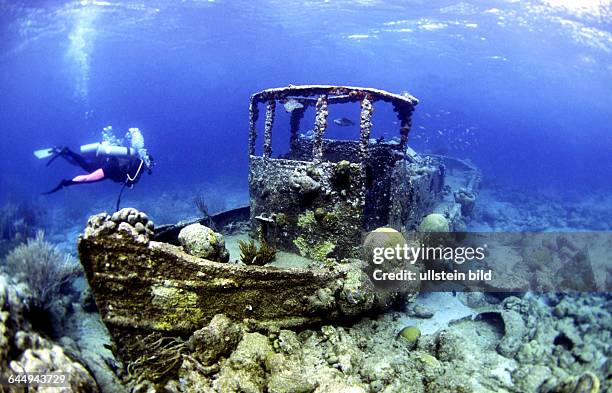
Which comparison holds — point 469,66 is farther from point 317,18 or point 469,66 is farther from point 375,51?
point 317,18

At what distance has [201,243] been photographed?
5.21 m

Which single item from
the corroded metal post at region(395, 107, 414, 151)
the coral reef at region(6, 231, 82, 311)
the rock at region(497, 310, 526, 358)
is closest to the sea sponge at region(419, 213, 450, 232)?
the corroded metal post at region(395, 107, 414, 151)

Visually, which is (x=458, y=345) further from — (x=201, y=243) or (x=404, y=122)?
(x=404, y=122)

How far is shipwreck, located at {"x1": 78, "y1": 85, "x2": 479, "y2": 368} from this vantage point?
4547mm

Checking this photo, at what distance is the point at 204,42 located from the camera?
149 ft

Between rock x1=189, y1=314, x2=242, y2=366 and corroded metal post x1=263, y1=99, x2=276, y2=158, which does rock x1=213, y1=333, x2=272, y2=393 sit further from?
corroded metal post x1=263, y1=99, x2=276, y2=158

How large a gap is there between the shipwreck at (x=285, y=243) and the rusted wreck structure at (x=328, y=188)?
0.08 ft

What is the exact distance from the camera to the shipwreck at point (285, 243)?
4.55m

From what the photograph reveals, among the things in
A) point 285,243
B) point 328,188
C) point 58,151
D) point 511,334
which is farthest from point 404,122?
point 58,151

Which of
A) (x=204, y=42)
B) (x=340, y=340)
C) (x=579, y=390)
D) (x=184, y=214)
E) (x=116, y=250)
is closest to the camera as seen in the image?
(x=579, y=390)

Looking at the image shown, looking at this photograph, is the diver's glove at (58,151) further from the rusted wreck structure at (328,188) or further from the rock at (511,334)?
the rock at (511,334)

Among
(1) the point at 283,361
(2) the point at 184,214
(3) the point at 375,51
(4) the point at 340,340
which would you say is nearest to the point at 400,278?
(4) the point at 340,340

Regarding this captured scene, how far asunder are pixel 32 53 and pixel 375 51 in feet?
145

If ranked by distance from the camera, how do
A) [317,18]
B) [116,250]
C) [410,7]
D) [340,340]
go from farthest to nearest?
[317,18]
[410,7]
[340,340]
[116,250]
